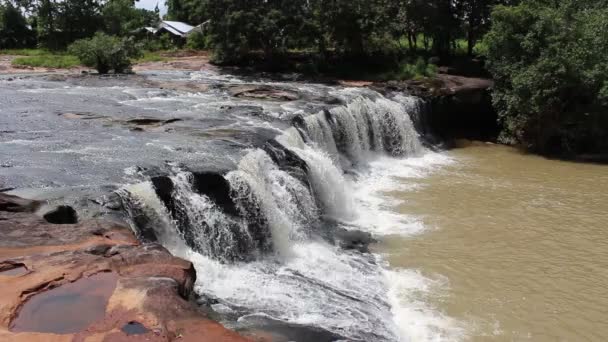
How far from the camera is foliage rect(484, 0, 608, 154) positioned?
16578mm

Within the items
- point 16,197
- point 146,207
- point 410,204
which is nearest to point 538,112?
point 410,204

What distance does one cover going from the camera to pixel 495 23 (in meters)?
18.9

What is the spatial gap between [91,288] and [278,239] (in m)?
4.66

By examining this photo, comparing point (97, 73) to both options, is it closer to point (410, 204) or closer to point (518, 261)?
point (410, 204)

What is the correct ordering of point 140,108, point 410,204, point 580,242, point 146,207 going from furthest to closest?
point 140,108, point 410,204, point 580,242, point 146,207

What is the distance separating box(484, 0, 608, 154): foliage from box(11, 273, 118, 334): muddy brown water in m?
15.4

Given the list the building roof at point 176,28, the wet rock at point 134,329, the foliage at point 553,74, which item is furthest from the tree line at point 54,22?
the wet rock at point 134,329

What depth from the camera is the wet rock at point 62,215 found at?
23.0 feet

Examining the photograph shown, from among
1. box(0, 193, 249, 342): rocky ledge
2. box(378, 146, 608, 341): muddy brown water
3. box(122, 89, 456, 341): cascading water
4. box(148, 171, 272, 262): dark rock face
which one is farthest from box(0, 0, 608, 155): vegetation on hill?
box(0, 193, 249, 342): rocky ledge

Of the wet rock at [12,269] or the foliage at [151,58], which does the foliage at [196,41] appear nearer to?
the foliage at [151,58]

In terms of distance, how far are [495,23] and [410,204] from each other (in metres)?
9.73

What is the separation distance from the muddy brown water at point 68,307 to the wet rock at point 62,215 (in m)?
2.04

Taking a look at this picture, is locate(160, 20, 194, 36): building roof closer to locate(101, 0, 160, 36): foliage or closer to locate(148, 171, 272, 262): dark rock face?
locate(101, 0, 160, 36): foliage

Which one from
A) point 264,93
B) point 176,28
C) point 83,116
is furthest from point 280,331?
point 176,28
